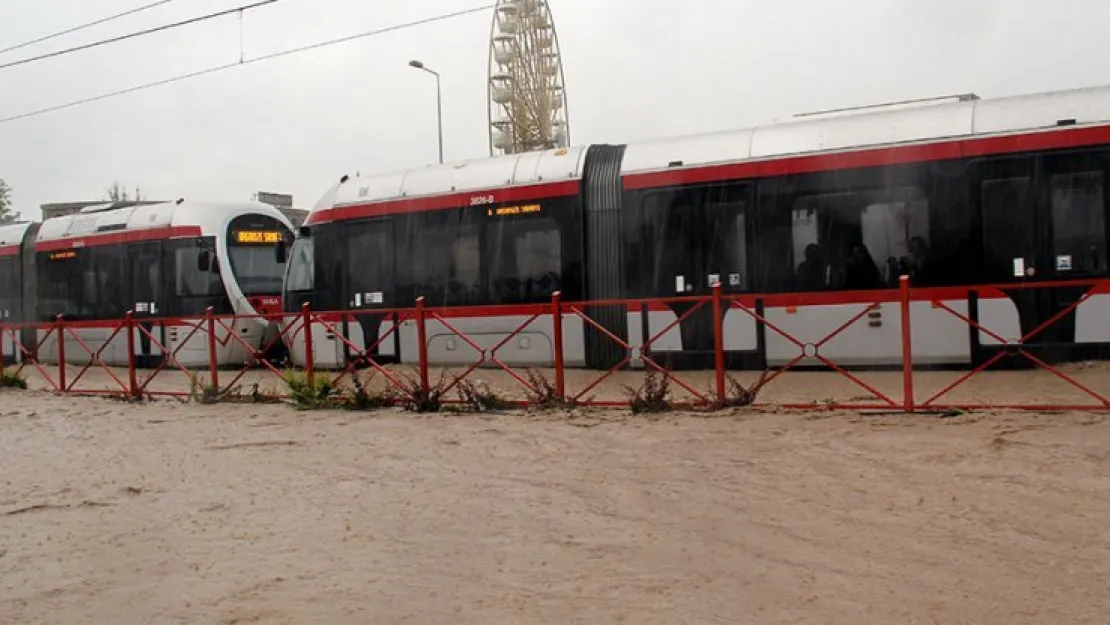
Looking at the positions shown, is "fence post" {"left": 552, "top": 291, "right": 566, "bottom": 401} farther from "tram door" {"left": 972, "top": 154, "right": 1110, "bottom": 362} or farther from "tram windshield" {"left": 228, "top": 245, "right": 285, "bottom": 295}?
"tram windshield" {"left": 228, "top": 245, "right": 285, "bottom": 295}

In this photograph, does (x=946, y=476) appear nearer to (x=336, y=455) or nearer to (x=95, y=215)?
(x=336, y=455)

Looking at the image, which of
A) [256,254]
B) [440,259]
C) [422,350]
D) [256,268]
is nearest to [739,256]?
[422,350]

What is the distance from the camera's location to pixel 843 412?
8.59 m

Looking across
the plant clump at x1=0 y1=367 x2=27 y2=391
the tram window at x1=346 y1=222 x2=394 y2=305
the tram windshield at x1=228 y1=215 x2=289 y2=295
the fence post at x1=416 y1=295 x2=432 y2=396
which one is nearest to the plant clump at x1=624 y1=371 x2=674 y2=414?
the fence post at x1=416 y1=295 x2=432 y2=396

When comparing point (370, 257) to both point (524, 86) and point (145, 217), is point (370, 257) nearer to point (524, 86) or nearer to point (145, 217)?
point (145, 217)

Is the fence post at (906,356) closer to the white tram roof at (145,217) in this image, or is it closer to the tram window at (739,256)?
the tram window at (739,256)

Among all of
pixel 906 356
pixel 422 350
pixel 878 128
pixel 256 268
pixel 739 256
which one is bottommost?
pixel 906 356

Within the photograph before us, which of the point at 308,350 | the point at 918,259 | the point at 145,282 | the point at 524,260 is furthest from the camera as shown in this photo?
the point at 145,282

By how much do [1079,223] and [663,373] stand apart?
16.1 ft

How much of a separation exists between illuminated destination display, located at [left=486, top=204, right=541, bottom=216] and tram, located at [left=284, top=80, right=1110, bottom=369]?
2cm

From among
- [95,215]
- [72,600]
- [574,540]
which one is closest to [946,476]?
[574,540]

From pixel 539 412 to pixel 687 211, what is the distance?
3.83m

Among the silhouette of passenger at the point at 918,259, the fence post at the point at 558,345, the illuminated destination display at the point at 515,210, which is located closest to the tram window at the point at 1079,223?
the silhouette of passenger at the point at 918,259

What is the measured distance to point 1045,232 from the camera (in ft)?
32.9
